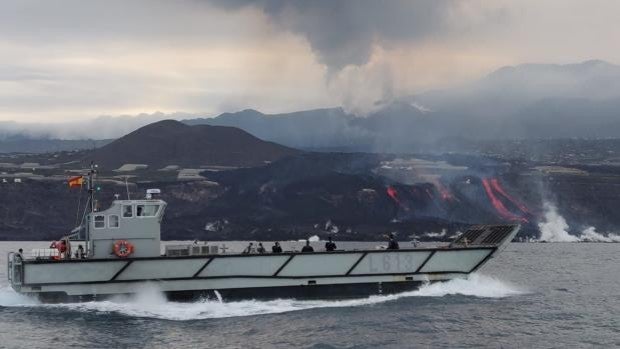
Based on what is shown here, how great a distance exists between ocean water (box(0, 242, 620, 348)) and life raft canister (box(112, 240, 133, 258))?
7.85 feet

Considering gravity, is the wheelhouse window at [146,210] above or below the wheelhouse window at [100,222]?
above

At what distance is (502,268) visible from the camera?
3376 inches

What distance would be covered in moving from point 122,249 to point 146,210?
272cm

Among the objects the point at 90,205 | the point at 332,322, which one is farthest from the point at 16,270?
the point at 332,322

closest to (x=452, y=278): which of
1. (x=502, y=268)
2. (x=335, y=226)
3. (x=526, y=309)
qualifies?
(x=526, y=309)

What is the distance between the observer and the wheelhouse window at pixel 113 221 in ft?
152

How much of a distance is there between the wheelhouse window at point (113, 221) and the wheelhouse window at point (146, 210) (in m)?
1.22

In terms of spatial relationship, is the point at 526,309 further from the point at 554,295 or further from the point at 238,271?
the point at 238,271

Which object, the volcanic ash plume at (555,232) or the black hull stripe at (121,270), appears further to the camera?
the volcanic ash plume at (555,232)

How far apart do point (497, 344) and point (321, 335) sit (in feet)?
27.2

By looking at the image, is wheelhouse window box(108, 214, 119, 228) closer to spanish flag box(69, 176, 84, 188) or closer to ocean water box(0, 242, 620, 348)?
spanish flag box(69, 176, 84, 188)

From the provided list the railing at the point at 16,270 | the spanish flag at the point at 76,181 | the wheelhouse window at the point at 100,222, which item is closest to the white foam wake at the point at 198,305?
the railing at the point at 16,270

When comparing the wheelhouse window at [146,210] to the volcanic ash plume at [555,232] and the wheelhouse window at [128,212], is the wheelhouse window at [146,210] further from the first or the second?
the volcanic ash plume at [555,232]

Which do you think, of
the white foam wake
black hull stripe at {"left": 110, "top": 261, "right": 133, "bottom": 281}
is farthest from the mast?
the white foam wake
